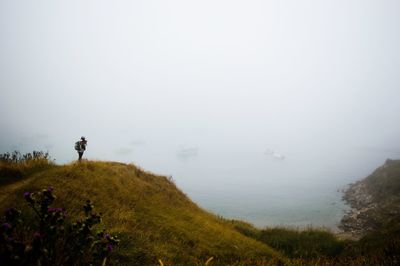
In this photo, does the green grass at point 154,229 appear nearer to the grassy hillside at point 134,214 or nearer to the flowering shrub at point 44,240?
the grassy hillside at point 134,214

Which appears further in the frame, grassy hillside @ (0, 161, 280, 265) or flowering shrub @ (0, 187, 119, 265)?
grassy hillside @ (0, 161, 280, 265)

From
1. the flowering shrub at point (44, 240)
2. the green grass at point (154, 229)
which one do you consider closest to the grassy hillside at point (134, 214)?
the green grass at point (154, 229)

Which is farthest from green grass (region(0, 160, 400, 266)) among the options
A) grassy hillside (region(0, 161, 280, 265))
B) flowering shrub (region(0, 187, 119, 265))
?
flowering shrub (region(0, 187, 119, 265))

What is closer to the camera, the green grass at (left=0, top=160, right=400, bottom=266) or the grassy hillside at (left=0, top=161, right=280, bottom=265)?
the green grass at (left=0, top=160, right=400, bottom=266)

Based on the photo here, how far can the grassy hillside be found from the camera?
12.0 metres

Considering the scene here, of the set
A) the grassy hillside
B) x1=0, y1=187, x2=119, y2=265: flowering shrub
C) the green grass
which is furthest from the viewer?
the grassy hillside

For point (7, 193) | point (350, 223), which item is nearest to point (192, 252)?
point (7, 193)

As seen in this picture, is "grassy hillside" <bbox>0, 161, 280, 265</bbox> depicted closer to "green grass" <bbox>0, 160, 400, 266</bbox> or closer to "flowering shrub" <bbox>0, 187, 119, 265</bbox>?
"green grass" <bbox>0, 160, 400, 266</bbox>

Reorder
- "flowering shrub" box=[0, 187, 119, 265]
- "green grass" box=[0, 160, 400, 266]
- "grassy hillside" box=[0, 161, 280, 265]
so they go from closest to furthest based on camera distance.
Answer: "flowering shrub" box=[0, 187, 119, 265], "green grass" box=[0, 160, 400, 266], "grassy hillside" box=[0, 161, 280, 265]

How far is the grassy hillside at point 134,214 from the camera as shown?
39.5 ft

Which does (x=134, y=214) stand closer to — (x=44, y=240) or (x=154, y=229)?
(x=154, y=229)

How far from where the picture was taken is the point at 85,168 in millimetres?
17375

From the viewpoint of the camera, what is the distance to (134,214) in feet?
50.2

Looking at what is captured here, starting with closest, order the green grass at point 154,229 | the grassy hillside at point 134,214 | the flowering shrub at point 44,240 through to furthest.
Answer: the flowering shrub at point 44,240
the green grass at point 154,229
the grassy hillside at point 134,214
